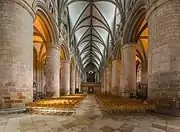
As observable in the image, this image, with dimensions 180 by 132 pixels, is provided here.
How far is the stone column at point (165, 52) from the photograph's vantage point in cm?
618

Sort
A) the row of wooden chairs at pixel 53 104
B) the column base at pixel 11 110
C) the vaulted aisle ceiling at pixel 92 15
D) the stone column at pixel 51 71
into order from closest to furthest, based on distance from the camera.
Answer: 1. the column base at pixel 11 110
2. the row of wooden chairs at pixel 53 104
3. the stone column at pixel 51 71
4. the vaulted aisle ceiling at pixel 92 15

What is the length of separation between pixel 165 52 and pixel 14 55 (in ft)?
20.9

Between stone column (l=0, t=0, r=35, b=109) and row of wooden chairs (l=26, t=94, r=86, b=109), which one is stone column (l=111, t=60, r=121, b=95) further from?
stone column (l=0, t=0, r=35, b=109)

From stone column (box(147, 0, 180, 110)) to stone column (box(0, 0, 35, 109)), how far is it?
5.87 m

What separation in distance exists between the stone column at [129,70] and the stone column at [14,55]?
7.58 m

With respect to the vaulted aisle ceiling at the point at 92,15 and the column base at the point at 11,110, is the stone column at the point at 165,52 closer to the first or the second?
the column base at the point at 11,110

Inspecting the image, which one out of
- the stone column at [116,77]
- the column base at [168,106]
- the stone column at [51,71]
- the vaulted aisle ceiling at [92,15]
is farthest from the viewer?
the vaulted aisle ceiling at [92,15]

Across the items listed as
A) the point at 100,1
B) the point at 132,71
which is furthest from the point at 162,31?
the point at 100,1

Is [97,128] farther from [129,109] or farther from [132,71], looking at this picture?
[132,71]

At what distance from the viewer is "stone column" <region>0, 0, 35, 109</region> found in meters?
6.78

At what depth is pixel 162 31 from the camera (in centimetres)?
673

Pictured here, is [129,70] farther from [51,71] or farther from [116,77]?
[51,71]

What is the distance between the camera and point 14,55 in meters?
7.08

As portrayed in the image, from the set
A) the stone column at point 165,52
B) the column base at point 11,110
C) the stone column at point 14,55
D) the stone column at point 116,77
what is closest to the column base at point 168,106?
the stone column at point 165,52
